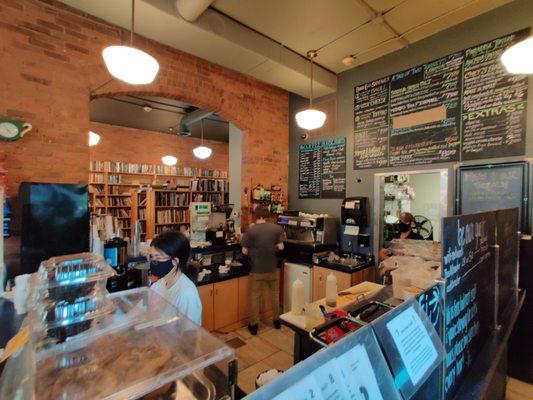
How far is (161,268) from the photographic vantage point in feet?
6.52

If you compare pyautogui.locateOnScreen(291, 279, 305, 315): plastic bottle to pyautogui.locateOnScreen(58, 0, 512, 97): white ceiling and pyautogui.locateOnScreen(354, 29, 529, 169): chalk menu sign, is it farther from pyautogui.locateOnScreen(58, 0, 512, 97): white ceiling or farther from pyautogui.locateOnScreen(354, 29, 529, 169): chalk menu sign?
pyautogui.locateOnScreen(58, 0, 512, 97): white ceiling

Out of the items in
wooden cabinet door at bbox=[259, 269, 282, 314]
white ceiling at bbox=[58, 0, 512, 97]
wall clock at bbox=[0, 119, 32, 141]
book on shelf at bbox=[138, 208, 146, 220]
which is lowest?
wooden cabinet door at bbox=[259, 269, 282, 314]

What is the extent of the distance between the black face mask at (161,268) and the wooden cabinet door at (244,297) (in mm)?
1853

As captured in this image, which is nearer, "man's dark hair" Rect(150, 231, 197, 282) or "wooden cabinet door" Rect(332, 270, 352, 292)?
"man's dark hair" Rect(150, 231, 197, 282)

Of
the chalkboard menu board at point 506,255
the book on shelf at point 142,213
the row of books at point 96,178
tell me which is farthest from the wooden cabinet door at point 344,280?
the row of books at point 96,178

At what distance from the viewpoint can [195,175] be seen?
7922 mm

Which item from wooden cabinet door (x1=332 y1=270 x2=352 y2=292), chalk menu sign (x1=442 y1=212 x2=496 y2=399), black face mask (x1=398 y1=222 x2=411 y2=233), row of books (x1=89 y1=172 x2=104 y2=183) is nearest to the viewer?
chalk menu sign (x1=442 y1=212 x2=496 y2=399)

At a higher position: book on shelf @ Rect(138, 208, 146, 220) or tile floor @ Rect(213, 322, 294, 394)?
book on shelf @ Rect(138, 208, 146, 220)

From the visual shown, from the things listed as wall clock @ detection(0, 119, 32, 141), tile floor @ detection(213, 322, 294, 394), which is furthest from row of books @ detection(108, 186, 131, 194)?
tile floor @ detection(213, 322, 294, 394)

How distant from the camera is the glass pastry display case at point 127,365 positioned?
2.57 feet

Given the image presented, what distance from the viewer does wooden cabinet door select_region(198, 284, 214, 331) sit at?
3.35 metres

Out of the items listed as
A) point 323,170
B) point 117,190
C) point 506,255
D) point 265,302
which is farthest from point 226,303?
point 117,190

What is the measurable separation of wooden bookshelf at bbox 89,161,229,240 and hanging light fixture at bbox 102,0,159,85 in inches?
148

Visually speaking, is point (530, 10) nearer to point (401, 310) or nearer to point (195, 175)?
point (401, 310)
